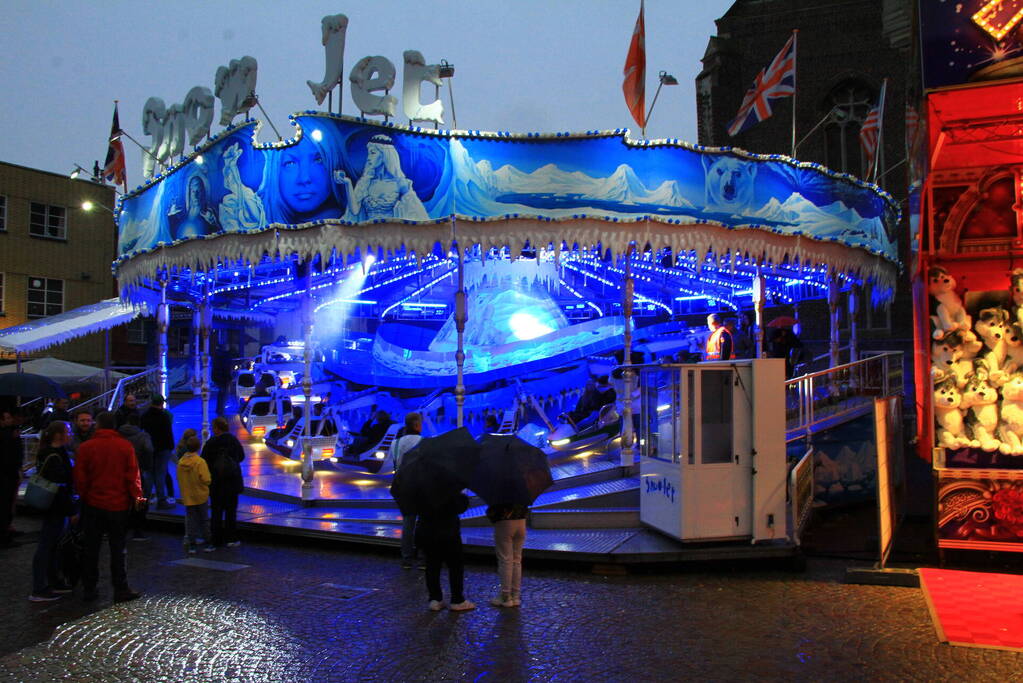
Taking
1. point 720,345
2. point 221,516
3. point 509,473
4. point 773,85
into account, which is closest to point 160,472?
point 221,516

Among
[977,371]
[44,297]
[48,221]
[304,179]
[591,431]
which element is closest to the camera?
[977,371]

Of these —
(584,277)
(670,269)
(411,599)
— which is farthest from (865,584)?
(584,277)

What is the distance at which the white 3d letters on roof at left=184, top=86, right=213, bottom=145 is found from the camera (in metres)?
13.1

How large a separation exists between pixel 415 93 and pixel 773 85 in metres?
7.07

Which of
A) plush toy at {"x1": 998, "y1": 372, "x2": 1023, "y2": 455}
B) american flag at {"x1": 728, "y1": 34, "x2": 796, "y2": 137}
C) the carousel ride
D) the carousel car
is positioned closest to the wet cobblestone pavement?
plush toy at {"x1": 998, "y1": 372, "x2": 1023, "y2": 455}

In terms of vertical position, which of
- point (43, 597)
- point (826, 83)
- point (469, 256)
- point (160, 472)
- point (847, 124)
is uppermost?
point (826, 83)

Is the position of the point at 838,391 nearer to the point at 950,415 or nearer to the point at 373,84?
the point at 950,415

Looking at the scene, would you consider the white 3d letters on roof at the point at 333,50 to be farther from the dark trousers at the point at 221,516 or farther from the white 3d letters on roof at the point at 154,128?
the dark trousers at the point at 221,516

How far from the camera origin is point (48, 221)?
3167cm

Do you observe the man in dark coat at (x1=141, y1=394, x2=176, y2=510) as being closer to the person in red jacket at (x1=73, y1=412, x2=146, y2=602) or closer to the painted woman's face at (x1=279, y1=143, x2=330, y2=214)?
the painted woman's face at (x1=279, y1=143, x2=330, y2=214)

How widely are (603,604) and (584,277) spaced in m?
10.3

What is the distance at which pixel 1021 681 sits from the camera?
217 inches

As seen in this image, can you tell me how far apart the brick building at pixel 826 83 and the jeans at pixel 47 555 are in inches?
978

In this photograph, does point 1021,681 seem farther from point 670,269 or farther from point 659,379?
point 670,269
